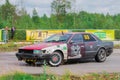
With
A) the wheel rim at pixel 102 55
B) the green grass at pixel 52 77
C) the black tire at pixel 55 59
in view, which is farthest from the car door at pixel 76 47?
the green grass at pixel 52 77

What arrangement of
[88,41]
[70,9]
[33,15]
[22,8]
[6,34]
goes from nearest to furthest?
[88,41] → [6,34] → [70,9] → [22,8] → [33,15]

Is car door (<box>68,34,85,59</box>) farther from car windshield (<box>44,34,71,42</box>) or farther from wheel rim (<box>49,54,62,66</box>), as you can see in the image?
wheel rim (<box>49,54,62,66</box>)

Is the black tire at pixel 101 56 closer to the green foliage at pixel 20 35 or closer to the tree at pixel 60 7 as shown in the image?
the green foliage at pixel 20 35

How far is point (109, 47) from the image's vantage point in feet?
65.8

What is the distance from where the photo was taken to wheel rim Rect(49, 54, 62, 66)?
57.1 feet

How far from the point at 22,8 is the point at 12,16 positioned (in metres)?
2.57

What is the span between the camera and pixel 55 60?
17500mm

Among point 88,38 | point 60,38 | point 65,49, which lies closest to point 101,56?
point 88,38

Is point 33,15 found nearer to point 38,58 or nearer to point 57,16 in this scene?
point 57,16

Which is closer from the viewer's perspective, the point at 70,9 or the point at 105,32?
the point at 105,32

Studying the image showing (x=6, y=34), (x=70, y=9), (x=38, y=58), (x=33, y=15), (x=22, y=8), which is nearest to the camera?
(x=38, y=58)

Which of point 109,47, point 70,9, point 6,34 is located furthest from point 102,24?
point 109,47

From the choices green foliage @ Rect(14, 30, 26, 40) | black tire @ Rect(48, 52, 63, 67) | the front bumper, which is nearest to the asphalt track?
black tire @ Rect(48, 52, 63, 67)

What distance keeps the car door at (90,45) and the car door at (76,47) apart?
0.26m
